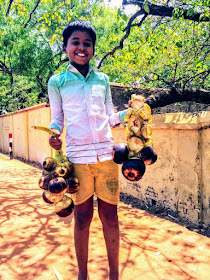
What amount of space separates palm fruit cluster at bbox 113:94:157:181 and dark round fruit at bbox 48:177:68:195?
38 cm

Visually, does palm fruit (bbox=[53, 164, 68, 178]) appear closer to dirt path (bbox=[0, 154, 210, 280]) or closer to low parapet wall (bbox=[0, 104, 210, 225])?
dirt path (bbox=[0, 154, 210, 280])

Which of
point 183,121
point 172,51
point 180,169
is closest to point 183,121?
point 183,121

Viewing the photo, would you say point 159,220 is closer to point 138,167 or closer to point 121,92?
point 138,167

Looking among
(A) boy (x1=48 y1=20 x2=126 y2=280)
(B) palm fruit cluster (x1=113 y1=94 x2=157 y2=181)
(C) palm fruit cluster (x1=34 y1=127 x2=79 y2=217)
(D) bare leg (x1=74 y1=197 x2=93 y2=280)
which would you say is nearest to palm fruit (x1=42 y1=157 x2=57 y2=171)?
(C) palm fruit cluster (x1=34 y1=127 x2=79 y2=217)

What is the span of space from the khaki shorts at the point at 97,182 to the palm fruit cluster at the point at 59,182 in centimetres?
5

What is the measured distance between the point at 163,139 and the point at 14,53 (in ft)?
30.2

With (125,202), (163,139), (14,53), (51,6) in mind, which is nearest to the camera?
(163,139)

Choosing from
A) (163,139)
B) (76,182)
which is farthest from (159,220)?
(76,182)

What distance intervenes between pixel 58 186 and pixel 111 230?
1.72ft

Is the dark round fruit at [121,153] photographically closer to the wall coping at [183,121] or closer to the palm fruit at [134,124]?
the palm fruit at [134,124]

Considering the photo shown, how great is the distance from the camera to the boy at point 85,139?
178 cm

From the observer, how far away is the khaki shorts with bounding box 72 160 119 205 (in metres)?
1.79

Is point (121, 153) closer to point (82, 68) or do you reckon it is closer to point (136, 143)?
point (136, 143)

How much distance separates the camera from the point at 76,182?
5.71ft
